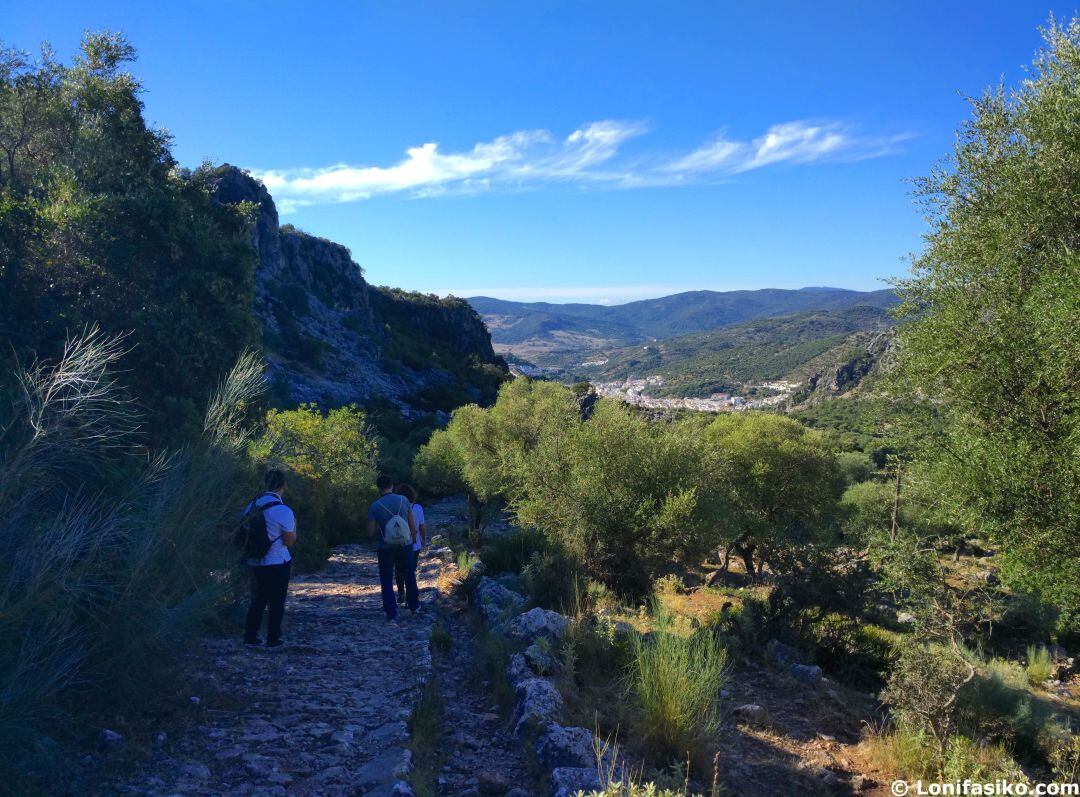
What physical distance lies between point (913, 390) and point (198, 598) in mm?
9989

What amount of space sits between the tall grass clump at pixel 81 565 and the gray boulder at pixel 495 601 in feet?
12.0

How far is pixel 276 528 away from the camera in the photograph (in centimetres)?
676

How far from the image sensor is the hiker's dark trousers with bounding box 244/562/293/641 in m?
6.77

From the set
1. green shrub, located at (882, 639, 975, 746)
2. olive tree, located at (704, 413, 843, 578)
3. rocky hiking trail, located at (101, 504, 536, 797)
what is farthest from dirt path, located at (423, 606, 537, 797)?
olive tree, located at (704, 413, 843, 578)

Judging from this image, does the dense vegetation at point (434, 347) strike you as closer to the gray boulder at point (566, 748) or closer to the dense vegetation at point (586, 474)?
the dense vegetation at point (586, 474)

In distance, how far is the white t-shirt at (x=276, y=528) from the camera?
6.71m

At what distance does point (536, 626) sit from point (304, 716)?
2989mm

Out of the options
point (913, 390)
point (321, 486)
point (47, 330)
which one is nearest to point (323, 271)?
point (321, 486)

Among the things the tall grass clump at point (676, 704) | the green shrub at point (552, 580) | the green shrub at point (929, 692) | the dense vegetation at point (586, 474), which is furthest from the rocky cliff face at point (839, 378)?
the tall grass clump at point (676, 704)

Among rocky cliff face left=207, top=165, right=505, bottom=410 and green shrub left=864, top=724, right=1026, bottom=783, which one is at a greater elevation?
rocky cliff face left=207, top=165, right=505, bottom=410

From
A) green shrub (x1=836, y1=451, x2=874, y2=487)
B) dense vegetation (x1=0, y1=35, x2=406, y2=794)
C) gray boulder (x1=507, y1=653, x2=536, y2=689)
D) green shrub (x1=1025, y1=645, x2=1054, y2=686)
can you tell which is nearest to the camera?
dense vegetation (x1=0, y1=35, x2=406, y2=794)

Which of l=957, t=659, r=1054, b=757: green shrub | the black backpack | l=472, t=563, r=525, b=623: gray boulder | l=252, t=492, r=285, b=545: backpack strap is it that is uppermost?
l=252, t=492, r=285, b=545: backpack strap

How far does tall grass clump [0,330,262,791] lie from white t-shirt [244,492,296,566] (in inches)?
18.5

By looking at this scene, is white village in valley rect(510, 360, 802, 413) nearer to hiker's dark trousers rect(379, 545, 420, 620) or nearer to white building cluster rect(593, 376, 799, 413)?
white building cluster rect(593, 376, 799, 413)
